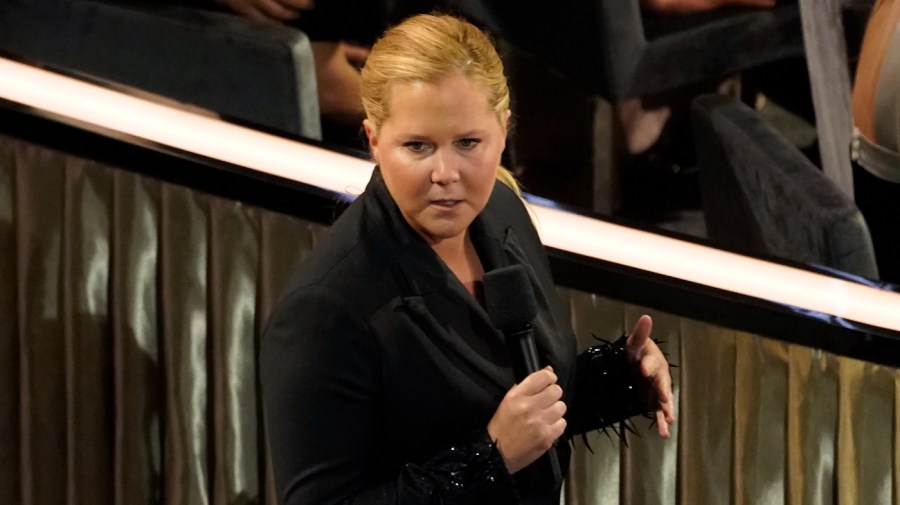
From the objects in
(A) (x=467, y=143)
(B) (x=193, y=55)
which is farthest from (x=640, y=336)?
(B) (x=193, y=55)

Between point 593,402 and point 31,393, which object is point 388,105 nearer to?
point 593,402

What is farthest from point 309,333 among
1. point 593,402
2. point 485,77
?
point 593,402

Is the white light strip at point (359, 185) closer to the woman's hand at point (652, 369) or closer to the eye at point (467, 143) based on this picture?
the woman's hand at point (652, 369)

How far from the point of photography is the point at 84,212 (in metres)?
1.99

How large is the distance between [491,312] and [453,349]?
47 millimetres

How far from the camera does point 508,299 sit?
3.42ft

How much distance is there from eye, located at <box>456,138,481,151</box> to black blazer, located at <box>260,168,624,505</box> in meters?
0.09

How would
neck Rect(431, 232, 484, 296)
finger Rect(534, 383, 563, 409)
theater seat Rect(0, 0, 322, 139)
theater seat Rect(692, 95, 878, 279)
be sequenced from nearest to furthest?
finger Rect(534, 383, 563, 409) → neck Rect(431, 232, 484, 296) → theater seat Rect(692, 95, 878, 279) → theater seat Rect(0, 0, 322, 139)

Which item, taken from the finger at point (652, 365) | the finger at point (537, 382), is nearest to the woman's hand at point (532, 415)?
the finger at point (537, 382)

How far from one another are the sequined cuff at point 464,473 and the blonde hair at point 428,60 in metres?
0.28

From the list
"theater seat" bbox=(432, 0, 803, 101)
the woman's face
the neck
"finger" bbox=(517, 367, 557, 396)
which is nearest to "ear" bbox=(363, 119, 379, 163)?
the woman's face

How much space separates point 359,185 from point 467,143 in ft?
3.19

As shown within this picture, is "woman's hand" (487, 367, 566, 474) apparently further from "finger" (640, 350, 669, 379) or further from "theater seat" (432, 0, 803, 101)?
"theater seat" (432, 0, 803, 101)

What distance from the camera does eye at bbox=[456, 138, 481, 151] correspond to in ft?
3.27
